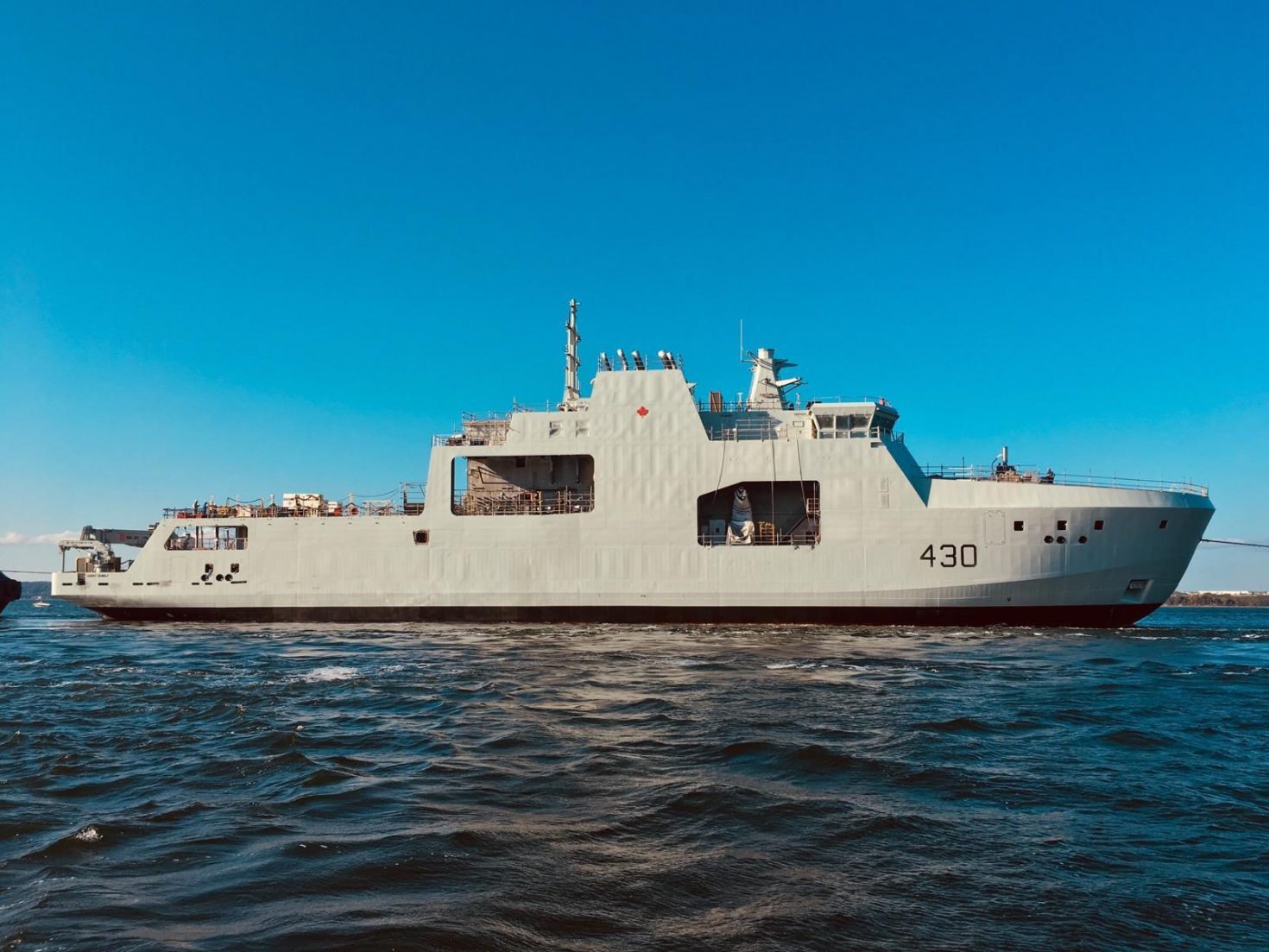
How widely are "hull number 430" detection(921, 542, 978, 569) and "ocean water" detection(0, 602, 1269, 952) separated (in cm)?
839

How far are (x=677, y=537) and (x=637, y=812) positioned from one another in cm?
1714

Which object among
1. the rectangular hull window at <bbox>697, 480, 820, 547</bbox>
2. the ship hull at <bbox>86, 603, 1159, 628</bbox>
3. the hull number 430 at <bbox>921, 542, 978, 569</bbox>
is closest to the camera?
the hull number 430 at <bbox>921, 542, 978, 569</bbox>

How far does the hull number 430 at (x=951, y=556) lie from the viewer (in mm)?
22031

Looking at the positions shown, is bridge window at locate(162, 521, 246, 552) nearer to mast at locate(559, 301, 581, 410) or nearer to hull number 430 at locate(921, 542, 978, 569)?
mast at locate(559, 301, 581, 410)

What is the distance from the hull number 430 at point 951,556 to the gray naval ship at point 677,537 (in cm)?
5

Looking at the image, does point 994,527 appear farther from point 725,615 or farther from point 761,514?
point 725,615

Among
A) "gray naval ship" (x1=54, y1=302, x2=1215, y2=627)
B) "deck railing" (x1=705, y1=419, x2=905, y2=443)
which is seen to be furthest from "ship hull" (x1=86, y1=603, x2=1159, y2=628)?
"deck railing" (x1=705, y1=419, x2=905, y2=443)

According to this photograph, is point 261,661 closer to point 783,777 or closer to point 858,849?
point 783,777

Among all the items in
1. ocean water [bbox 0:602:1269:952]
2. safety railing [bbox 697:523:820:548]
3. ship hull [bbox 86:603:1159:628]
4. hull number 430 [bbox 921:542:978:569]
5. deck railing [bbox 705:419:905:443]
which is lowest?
ocean water [bbox 0:602:1269:952]

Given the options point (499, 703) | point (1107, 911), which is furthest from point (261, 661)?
point (1107, 911)

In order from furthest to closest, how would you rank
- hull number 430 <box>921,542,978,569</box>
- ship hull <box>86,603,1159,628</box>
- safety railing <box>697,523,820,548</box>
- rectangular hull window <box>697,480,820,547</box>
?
rectangular hull window <box>697,480,820,547</box>, safety railing <box>697,523,820,548</box>, ship hull <box>86,603,1159,628</box>, hull number 430 <box>921,542,978,569</box>

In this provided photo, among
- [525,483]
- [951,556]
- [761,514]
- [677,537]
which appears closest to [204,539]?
[525,483]

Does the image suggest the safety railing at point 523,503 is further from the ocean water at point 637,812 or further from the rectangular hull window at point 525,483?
the ocean water at point 637,812

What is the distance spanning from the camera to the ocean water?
14.6 feet
